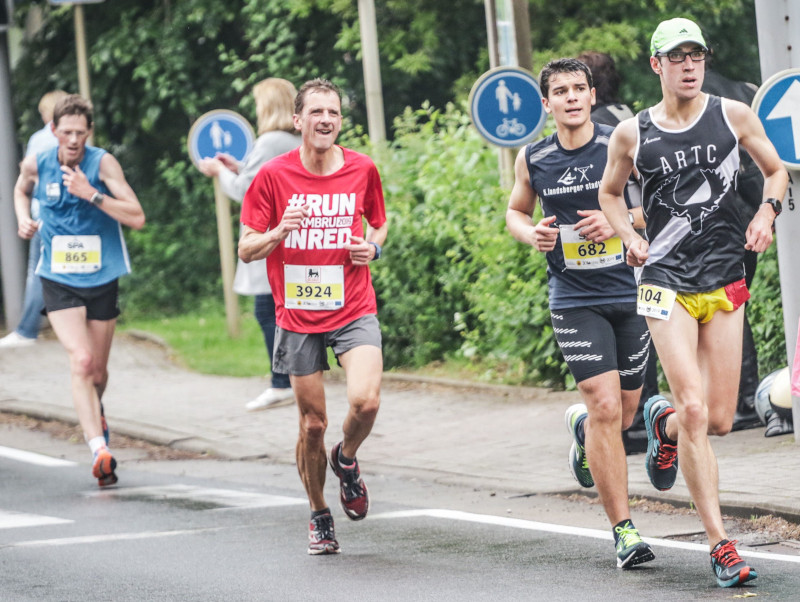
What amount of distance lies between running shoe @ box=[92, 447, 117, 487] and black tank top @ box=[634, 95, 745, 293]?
410 centimetres

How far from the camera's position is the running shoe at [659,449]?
6.64 meters

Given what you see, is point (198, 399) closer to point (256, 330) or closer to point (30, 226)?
point (30, 226)

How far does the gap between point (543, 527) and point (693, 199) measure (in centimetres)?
204

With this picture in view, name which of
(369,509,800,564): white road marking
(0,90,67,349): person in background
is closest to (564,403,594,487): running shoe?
(369,509,800,564): white road marking

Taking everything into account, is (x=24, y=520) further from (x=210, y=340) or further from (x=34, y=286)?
(x=210, y=340)

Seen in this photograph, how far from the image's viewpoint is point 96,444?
361 inches

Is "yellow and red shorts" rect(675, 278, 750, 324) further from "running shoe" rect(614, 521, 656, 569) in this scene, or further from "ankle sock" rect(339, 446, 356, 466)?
"ankle sock" rect(339, 446, 356, 466)

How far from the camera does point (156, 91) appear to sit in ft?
68.8

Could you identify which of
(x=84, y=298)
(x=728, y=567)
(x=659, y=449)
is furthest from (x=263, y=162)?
(x=728, y=567)

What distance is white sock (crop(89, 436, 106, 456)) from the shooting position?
9133mm

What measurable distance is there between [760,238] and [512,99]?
5.85 meters

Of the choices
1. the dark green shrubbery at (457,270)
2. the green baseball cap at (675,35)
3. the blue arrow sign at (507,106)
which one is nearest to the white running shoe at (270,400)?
the dark green shrubbery at (457,270)

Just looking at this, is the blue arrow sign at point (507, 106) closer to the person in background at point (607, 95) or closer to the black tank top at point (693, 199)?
the person in background at point (607, 95)

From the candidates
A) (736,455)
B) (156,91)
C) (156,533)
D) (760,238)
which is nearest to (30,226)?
(156,533)
